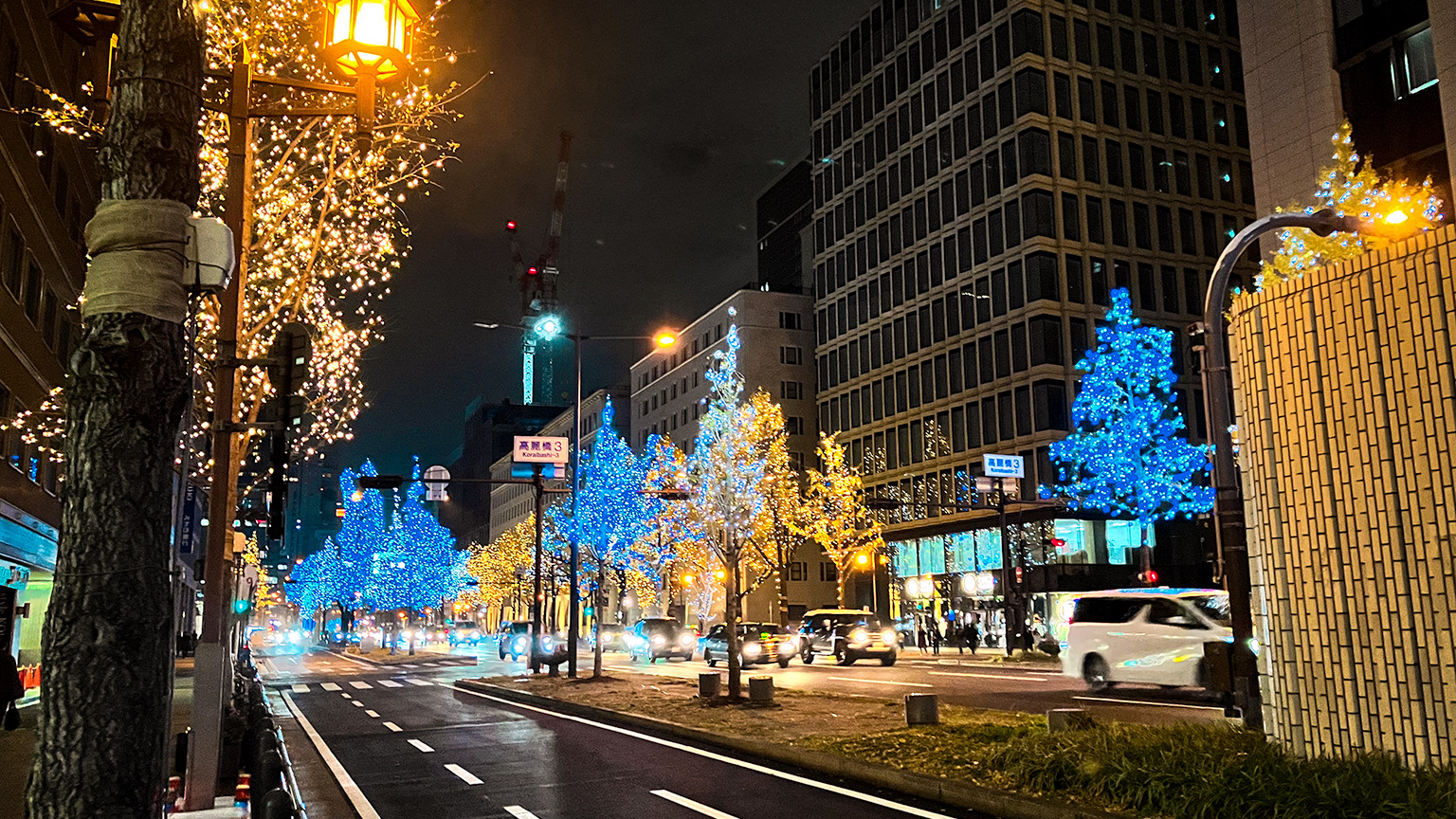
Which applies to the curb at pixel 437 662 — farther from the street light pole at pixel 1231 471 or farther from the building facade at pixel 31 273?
the street light pole at pixel 1231 471

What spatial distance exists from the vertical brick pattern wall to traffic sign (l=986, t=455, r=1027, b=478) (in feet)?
122

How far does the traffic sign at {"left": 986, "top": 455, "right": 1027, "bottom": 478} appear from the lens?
49.2 meters

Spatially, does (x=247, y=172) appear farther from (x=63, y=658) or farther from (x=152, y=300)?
(x=63, y=658)

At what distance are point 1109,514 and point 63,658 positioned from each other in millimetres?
57188

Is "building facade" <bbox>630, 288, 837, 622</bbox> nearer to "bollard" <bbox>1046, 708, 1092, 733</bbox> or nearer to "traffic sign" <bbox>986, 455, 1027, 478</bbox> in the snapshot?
"traffic sign" <bbox>986, 455, 1027, 478</bbox>

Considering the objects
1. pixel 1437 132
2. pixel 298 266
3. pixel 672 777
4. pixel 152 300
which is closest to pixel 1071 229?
pixel 1437 132

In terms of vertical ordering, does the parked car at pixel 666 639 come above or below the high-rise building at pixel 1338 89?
below

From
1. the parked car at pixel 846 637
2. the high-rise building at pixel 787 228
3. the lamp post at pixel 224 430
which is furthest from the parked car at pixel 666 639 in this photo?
the high-rise building at pixel 787 228

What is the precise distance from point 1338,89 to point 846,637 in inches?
941

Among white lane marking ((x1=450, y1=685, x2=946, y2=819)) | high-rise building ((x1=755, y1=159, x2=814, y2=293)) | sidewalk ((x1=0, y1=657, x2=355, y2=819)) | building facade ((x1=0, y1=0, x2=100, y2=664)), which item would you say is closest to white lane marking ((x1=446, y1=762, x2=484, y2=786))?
sidewalk ((x1=0, y1=657, x2=355, y2=819))

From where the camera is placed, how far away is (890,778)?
1191cm

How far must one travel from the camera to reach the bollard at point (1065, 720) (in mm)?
12430

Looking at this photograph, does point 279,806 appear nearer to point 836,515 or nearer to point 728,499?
point 728,499

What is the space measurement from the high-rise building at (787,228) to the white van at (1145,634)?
138214mm
